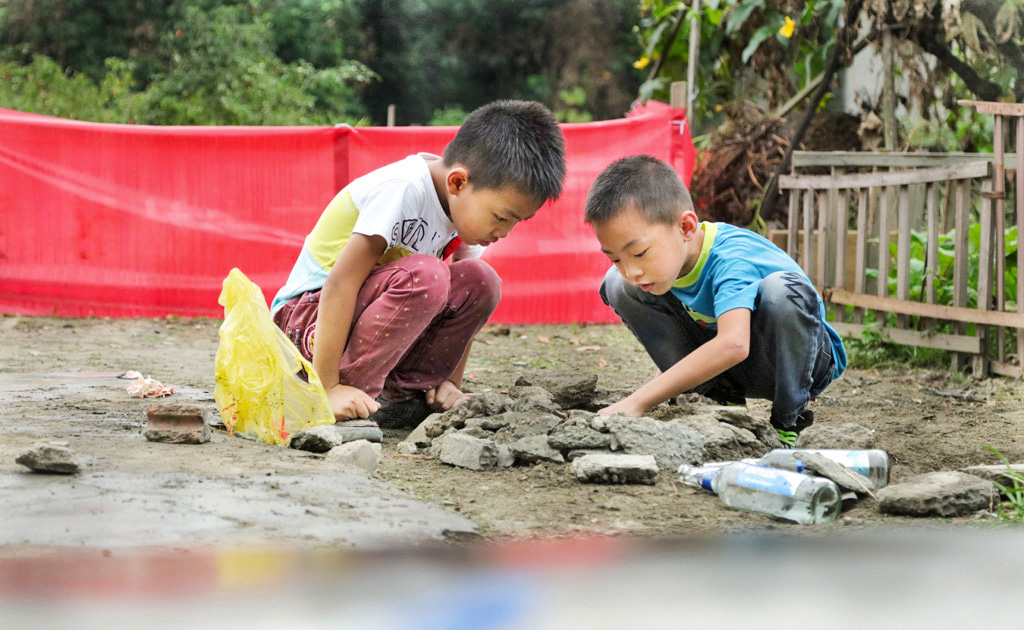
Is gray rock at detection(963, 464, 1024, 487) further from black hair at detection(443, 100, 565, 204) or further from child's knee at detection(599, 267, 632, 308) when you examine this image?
black hair at detection(443, 100, 565, 204)

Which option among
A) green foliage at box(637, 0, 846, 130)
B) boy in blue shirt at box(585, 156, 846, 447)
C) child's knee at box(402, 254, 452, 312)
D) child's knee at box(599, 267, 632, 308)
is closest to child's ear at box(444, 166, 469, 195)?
child's knee at box(402, 254, 452, 312)

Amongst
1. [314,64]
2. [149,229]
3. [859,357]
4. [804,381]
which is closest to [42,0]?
[314,64]

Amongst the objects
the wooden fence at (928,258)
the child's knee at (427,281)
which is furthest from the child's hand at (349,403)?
the wooden fence at (928,258)

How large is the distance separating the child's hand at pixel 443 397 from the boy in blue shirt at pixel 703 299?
0.67m

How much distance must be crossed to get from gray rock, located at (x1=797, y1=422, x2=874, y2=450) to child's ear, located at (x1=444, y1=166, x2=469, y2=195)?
1.28 metres

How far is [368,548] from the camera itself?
71.7 inches

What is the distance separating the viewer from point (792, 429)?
126 inches

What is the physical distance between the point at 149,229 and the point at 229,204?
21.8 inches

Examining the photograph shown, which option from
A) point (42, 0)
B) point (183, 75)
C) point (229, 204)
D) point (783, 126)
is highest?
point (42, 0)

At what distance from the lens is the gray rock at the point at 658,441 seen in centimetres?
262

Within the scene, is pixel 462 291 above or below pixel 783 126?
below

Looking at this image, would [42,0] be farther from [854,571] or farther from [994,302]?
[854,571]

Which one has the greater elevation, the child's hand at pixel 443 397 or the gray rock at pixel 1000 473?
the gray rock at pixel 1000 473

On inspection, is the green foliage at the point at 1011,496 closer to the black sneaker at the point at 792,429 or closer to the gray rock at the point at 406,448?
the black sneaker at the point at 792,429
